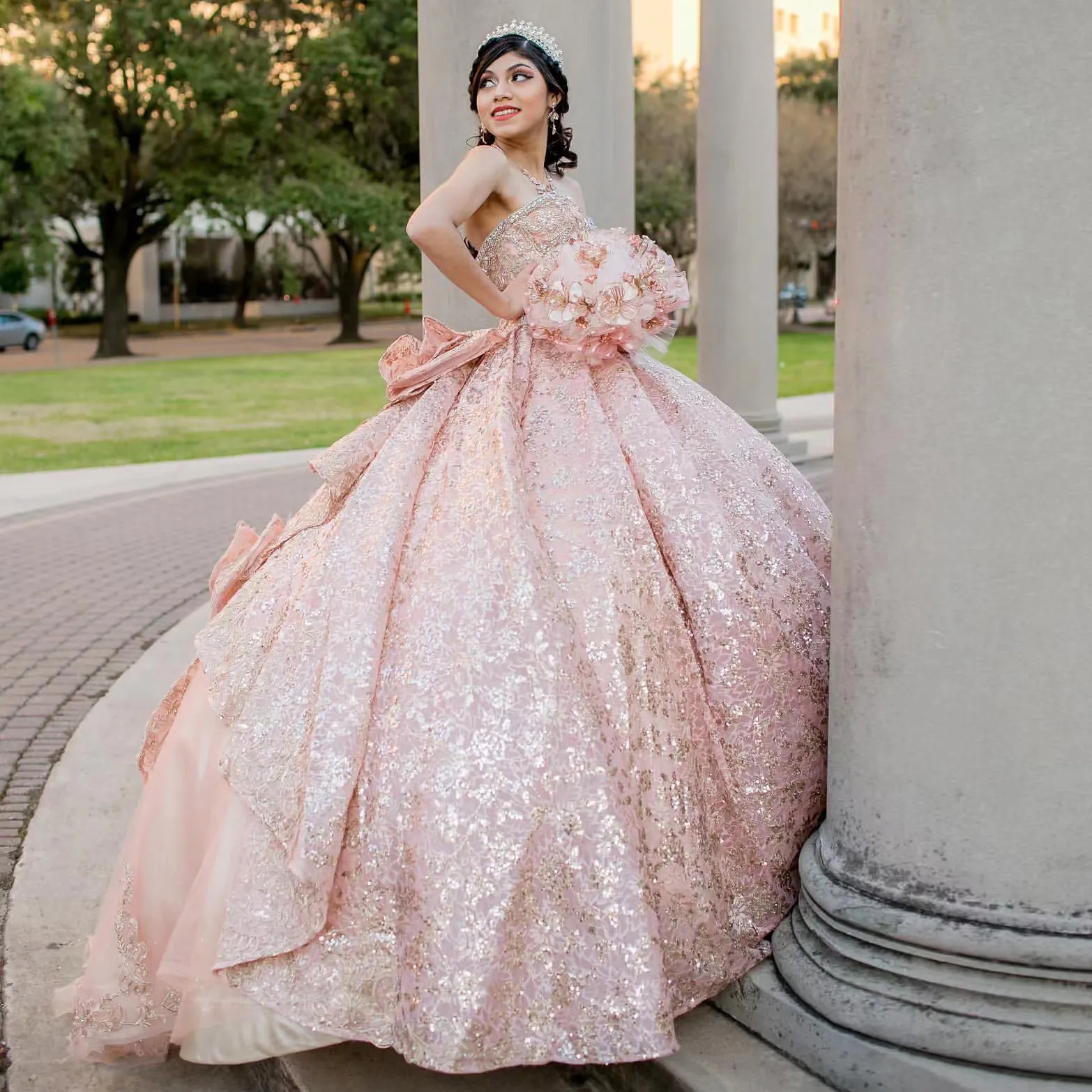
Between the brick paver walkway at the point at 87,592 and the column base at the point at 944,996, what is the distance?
8.42 ft

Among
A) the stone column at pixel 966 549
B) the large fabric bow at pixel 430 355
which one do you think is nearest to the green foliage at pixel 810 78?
the large fabric bow at pixel 430 355

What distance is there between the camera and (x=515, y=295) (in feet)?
11.9

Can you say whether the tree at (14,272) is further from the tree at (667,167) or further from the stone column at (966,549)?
the stone column at (966,549)

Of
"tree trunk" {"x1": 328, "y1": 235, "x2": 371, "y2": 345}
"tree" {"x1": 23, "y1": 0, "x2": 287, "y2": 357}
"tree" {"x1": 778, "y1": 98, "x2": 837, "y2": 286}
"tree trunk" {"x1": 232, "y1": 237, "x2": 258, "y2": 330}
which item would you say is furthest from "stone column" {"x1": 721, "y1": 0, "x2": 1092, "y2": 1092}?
"tree trunk" {"x1": 232, "y1": 237, "x2": 258, "y2": 330}

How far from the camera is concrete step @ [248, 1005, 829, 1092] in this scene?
110 inches

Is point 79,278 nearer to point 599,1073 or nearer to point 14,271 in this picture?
point 14,271

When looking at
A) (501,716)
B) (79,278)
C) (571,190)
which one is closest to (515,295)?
(571,190)

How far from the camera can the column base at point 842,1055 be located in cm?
254

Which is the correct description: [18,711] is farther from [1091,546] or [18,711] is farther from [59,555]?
[1091,546]

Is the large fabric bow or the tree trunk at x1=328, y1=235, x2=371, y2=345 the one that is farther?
the tree trunk at x1=328, y1=235, x2=371, y2=345

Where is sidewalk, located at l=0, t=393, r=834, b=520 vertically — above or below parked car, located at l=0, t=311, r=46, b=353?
below

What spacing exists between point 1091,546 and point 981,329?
407 millimetres

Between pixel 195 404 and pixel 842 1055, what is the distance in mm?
21429

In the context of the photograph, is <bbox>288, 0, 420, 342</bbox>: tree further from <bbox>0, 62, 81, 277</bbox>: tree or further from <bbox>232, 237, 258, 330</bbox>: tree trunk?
<bbox>232, 237, 258, 330</bbox>: tree trunk
